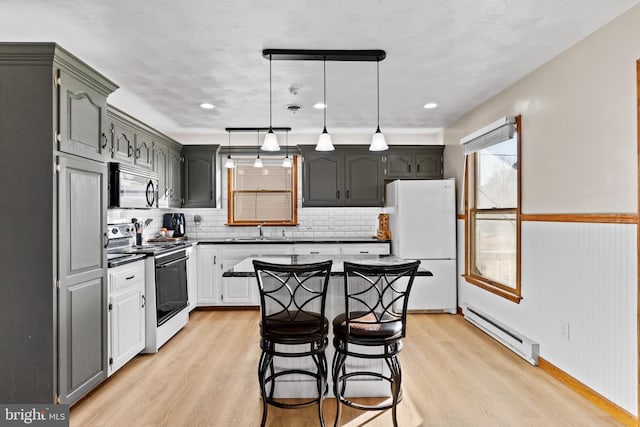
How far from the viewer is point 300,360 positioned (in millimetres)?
2738

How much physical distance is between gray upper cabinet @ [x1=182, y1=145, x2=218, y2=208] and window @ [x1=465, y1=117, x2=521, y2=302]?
3.51m

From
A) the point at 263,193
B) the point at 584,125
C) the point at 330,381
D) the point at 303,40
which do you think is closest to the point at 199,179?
the point at 263,193

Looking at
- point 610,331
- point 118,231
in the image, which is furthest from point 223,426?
point 118,231

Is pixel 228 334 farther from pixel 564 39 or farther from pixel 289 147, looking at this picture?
pixel 564 39

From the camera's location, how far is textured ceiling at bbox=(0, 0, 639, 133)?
7.47 ft

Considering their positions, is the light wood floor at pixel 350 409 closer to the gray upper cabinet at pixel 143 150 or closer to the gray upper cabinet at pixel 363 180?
the gray upper cabinet at pixel 143 150

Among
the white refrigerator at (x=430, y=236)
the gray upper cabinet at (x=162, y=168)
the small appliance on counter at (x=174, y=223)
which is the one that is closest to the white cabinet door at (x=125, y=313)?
the gray upper cabinet at (x=162, y=168)

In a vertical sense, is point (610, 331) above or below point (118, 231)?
below

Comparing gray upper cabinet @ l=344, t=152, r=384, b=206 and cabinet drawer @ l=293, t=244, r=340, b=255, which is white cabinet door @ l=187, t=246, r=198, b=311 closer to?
cabinet drawer @ l=293, t=244, r=340, b=255

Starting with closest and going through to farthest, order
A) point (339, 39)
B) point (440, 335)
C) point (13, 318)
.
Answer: point (13, 318) → point (339, 39) → point (440, 335)

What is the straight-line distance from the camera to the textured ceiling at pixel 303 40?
2.28 meters

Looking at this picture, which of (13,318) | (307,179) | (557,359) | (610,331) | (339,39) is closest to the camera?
(13,318)

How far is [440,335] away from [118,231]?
12.0 ft

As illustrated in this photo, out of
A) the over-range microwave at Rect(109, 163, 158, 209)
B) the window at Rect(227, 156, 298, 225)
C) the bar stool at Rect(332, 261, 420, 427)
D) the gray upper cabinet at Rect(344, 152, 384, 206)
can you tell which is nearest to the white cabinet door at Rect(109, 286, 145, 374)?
the over-range microwave at Rect(109, 163, 158, 209)
